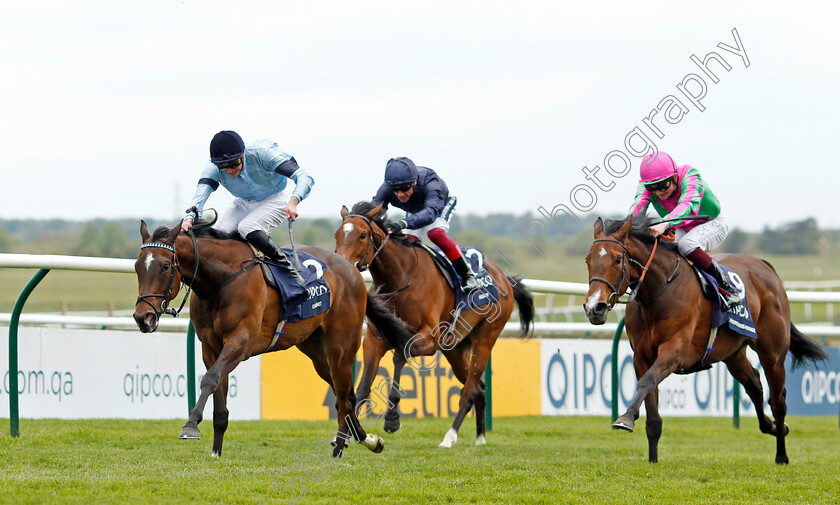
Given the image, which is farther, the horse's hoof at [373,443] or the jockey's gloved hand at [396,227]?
the jockey's gloved hand at [396,227]

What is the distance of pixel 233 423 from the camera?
9133 mm

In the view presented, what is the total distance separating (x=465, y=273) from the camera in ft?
27.4

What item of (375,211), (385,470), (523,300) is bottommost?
(385,470)

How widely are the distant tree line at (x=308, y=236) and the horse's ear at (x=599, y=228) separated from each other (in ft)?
1.01

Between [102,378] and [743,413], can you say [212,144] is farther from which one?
[743,413]

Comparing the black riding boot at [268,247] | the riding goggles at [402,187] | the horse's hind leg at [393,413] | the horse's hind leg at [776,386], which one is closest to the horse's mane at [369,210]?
the riding goggles at [402,187]

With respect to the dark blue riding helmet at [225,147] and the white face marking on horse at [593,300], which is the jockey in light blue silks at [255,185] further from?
the white face marking on horse at [593,300]

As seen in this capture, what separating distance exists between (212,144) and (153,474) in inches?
82.9

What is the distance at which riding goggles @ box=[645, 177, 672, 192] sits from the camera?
23.6 feet

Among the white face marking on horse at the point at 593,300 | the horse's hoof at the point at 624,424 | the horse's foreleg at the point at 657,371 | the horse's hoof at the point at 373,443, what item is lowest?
the horse's hoof at the point at 373,443

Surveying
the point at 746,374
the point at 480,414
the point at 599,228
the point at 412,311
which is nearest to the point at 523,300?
the point at 480,414

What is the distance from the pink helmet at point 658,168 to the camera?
281 inches

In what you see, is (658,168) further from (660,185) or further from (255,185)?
(255,185)

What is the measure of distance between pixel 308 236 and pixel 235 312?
78.5ft
